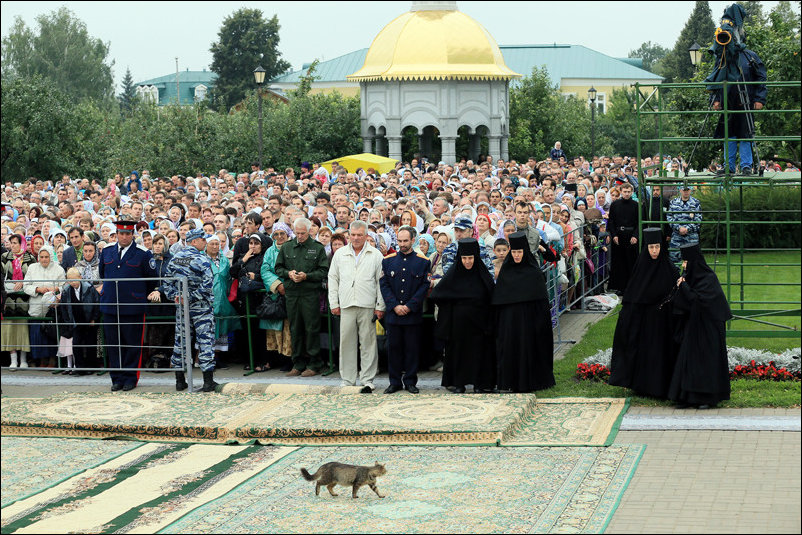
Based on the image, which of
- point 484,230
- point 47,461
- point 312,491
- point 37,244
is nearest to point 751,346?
point 484,230

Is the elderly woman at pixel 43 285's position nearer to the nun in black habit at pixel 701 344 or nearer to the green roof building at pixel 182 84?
the nun in black habit at pixel 701 344

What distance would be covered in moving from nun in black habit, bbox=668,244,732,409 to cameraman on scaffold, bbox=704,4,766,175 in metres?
2.17

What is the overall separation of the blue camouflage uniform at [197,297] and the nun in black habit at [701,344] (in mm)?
4995

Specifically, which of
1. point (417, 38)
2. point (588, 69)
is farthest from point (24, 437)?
point (588, 69)

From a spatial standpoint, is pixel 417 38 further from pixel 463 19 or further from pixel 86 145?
pixel 86 145

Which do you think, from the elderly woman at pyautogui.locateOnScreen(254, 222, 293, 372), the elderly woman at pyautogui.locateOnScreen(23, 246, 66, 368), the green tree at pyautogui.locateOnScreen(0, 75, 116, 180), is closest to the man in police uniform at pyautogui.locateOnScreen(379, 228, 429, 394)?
the elderly woman at pyautogui.locateOnScreen(254, 222, 293, 372)

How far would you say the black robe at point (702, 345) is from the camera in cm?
1159

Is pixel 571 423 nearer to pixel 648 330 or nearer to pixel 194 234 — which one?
pixel 648 330

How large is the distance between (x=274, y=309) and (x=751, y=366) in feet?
17.5

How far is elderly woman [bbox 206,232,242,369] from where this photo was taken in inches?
558

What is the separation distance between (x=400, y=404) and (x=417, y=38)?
3501 centimetres

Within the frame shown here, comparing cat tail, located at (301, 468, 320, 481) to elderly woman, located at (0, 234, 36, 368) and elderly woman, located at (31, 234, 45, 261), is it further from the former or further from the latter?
elderly woman, located at (31, 234, 45, 261)

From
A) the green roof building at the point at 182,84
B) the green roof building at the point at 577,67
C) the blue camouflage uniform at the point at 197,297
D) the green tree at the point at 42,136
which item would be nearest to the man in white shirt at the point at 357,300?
the blue camouflage uniform at the point at 197,297

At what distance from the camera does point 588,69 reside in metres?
90.9
